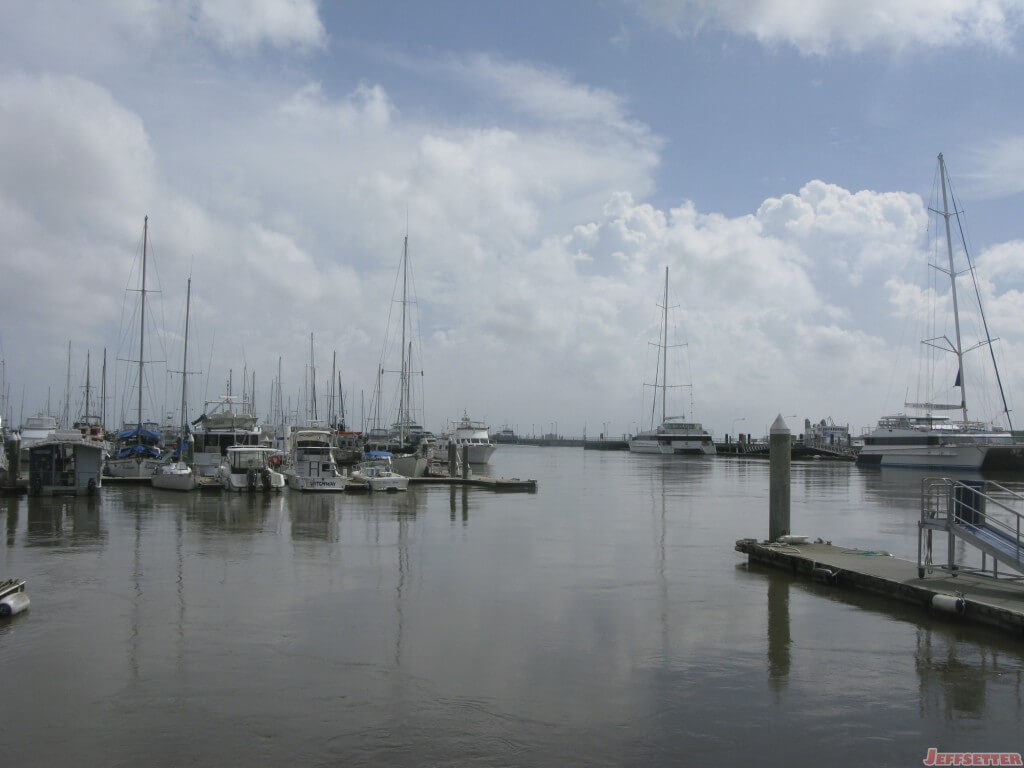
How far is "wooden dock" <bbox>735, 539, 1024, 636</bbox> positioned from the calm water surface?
377mm

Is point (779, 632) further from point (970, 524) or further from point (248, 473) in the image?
point (248, 473)

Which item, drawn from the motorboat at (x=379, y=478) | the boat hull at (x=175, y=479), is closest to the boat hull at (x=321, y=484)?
the motorboat at (x=379, y=478)

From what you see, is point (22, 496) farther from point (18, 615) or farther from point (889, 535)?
point (889, 535)

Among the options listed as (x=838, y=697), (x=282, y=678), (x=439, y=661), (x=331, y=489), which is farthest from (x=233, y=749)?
(x=331, y=489)

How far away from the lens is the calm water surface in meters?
9.85

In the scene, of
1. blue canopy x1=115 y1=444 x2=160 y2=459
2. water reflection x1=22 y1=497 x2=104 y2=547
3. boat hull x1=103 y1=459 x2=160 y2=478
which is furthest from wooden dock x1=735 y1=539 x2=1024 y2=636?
blue canopy x1=115 y1=444 x2=160 y2=459

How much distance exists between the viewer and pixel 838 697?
1160 cm

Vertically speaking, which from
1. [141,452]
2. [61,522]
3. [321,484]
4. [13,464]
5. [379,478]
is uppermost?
[141,452]

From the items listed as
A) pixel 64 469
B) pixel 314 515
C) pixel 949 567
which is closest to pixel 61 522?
pixel 314 515

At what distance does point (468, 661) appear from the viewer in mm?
12992

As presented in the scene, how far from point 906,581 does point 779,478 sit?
5782mm

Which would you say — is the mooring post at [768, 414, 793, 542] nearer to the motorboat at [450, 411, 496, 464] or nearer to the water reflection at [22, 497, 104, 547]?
the water reflection at [22, 497, 104, 547]

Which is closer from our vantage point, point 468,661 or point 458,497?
point 468,661

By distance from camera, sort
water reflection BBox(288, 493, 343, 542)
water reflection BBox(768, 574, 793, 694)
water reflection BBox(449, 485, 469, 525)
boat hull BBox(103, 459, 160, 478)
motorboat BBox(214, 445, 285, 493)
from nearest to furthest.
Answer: water reflection BBox(768, 574, 793, 694), water reflection BBox(288, 493, 343, 542), water reflection BBox(449, 485, 469, 525), motorboat BBox(214, 445, 285, 493), boat hull BBox(103, 459, 160, 478)
